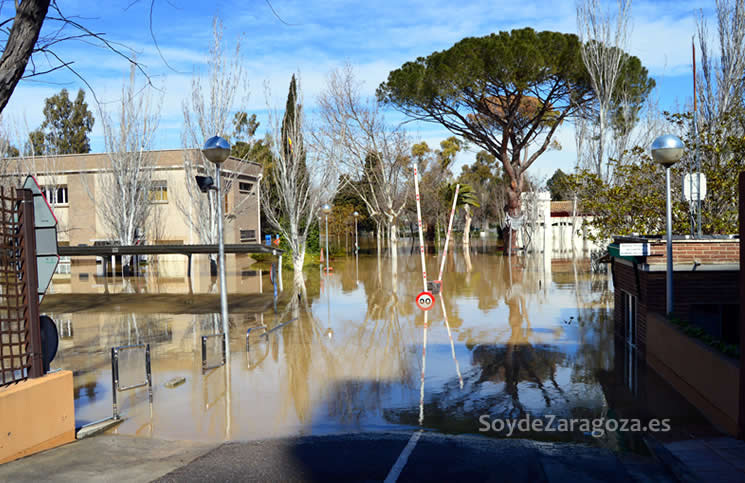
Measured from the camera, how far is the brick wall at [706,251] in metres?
11.0

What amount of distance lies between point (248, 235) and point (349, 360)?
35.8 metres

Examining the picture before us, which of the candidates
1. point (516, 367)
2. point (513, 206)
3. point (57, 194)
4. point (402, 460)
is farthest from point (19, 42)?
point (57, 194)

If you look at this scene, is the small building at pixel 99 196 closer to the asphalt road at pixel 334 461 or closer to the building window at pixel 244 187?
the building window at pixel 244 187

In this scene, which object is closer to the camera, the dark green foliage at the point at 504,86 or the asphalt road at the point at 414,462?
the asphalt road at the point at 414,462

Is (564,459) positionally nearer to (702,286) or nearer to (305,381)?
(305,381)

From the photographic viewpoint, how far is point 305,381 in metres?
10.4

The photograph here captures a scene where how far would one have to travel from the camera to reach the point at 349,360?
39.4 feet

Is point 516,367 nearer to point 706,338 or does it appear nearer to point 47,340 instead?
point 706,338

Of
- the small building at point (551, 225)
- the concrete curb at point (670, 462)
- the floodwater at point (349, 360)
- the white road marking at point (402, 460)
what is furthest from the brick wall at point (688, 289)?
the small building at point (551, 225)

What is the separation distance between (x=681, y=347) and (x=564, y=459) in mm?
4158

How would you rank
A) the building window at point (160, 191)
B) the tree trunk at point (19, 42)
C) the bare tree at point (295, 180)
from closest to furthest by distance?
the tree trunk at point (19, 42), the bare tree at point (295, 180), the building window at point (160, 191)

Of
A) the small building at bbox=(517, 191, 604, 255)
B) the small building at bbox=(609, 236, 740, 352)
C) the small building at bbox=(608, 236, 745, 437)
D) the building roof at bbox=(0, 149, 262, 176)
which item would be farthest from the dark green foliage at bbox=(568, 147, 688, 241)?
the building roof at bbox=(0, 149, 262, 176)

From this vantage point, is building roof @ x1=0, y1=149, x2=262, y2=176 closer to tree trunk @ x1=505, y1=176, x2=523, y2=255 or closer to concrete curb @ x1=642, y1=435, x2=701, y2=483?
tree trunk @ x1=505, y1=176, x2=523, y2=255

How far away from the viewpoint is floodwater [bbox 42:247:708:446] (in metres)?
8.45
